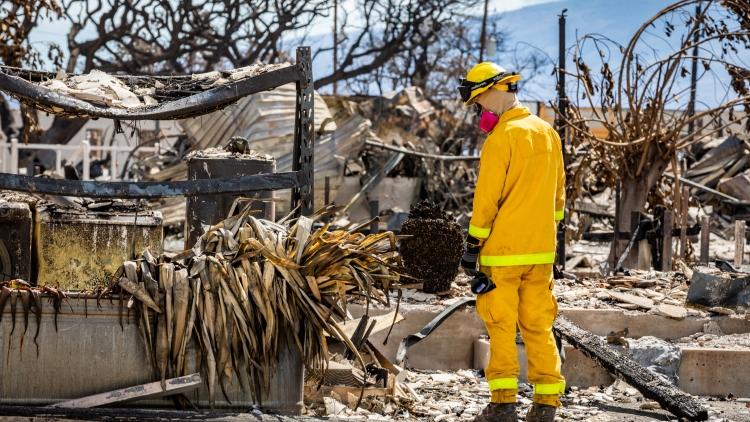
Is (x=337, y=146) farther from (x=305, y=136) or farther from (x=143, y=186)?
(x=143, y=186)

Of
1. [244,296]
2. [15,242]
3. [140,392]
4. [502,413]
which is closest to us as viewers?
[140,392]

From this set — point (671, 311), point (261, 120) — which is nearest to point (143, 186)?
point (671, 311)

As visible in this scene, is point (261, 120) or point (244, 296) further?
point (261, 120)

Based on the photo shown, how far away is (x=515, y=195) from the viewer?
4.83 m

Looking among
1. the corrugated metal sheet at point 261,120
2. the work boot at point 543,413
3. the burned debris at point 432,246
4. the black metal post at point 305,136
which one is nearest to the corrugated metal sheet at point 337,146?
the corrugated metal sheet at point 261,120

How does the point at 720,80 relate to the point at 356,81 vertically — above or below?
below

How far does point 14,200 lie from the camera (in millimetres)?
6566

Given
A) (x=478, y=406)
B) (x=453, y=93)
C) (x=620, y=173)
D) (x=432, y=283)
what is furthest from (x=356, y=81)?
(x=478, y=406)

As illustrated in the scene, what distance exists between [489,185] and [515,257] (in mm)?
442

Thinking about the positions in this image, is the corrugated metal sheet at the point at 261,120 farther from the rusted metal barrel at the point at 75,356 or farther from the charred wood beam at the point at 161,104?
the rusted metal barrel at the point at 75,356

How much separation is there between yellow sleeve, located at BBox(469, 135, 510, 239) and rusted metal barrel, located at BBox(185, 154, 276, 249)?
266 cm

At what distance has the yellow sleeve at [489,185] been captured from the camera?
A: 4.82 m

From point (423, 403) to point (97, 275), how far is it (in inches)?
107

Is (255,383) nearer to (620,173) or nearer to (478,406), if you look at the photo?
(478,406)
